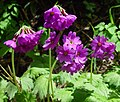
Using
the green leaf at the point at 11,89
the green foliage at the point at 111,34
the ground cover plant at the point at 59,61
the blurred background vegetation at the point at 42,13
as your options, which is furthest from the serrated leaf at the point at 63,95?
the blurred background vegetation at the point at 42,13

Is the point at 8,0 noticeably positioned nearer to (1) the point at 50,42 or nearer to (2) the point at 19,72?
(2) the point at 19,72

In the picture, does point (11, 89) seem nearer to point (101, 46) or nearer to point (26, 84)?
point (26, 84)

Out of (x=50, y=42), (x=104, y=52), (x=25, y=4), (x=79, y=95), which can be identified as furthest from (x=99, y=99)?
(x=25, y=4)

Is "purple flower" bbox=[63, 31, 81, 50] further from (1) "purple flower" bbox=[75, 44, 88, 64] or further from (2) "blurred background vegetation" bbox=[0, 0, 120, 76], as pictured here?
(2) "blurred background vegetation" bbox=[0, 0, 120, 76]

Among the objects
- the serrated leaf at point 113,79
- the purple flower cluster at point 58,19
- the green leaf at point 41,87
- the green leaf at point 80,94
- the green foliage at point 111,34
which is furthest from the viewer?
the green foliage at point 111,34

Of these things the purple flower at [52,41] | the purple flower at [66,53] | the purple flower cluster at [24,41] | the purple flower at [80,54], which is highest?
the purple flower cluster at [24,41]

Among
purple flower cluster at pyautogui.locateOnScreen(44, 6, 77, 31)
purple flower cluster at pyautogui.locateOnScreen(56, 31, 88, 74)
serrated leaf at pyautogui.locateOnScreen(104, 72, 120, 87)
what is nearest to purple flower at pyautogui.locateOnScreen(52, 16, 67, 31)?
purple flower cluster at pyautogui.locateOnScreen(44, 6, 77, 31)

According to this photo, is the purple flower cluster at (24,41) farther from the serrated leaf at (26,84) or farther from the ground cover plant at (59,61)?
the serrated leaf at (26,84)

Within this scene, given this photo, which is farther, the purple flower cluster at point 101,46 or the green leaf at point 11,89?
the green leaf at point 11,89
